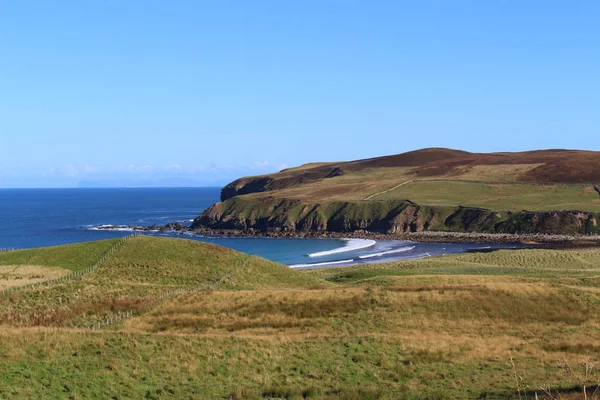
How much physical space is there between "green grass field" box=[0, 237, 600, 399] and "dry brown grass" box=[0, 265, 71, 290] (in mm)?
1800

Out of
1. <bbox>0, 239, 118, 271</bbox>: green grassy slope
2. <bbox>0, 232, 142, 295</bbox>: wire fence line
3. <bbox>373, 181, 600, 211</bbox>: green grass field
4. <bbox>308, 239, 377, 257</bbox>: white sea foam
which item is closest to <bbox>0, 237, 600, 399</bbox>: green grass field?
<bbox>0, 239, 118, 271</bbox>: green grassy slope

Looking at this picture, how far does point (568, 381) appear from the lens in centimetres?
2520

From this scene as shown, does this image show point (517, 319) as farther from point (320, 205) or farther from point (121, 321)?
point (320, 205)

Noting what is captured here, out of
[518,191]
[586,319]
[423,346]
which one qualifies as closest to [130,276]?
[423,346]

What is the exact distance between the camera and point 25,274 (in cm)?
5369

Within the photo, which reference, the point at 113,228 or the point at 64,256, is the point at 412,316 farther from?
the point at 113,228

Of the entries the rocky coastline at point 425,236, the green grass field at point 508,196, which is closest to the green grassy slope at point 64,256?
the rocky coastline at point 425,236

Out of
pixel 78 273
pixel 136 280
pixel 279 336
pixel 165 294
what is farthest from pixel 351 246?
pixel 279 336

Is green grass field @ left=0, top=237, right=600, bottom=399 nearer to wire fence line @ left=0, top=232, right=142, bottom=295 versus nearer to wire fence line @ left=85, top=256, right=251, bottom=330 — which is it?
wire fence line @ left=85, top=256, right=251, bottom=330

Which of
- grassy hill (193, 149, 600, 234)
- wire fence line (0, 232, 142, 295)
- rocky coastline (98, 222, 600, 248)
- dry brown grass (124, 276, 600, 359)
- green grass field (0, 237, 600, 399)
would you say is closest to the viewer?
green grass field (0, 237, 600, 399)

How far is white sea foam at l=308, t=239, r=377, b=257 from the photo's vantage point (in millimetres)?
127625

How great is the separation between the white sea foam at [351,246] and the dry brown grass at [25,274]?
7281cm

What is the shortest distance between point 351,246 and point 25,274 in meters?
92.9

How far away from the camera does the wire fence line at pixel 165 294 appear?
127ft
